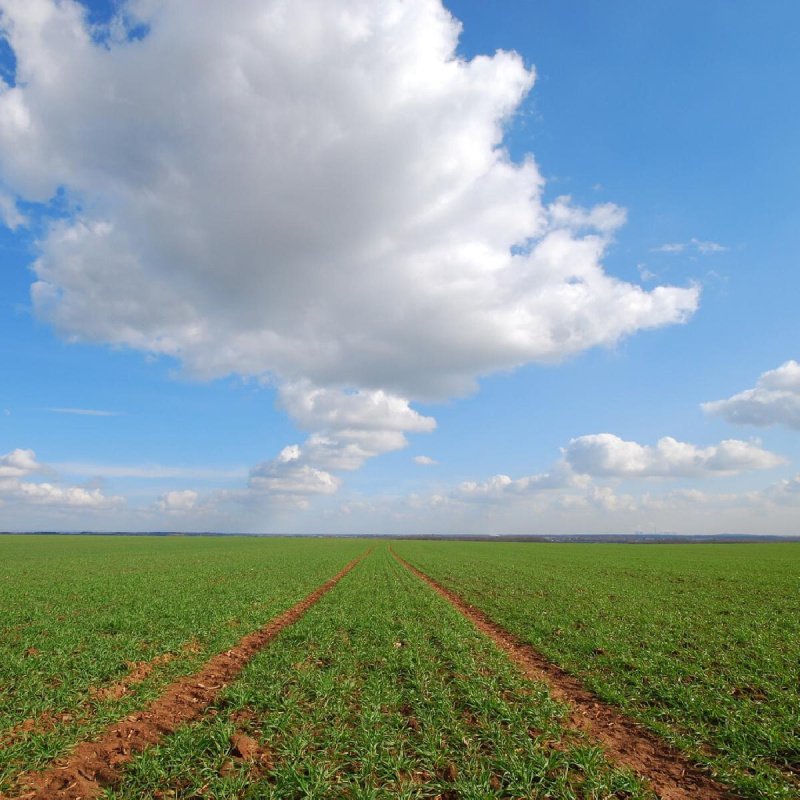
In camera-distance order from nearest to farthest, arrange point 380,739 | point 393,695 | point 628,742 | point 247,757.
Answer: point 247,757 → point 380,739 → point 628,742 → point 393,695

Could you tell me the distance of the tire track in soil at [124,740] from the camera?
23.8 feet

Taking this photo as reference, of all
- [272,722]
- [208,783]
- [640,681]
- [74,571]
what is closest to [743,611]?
[640,681]

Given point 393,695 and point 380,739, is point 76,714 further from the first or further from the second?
point 393,695

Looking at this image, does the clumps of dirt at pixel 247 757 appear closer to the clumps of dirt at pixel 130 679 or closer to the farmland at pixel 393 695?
the farmland at pixel 393 695

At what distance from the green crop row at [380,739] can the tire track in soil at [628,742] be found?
43 centimetres

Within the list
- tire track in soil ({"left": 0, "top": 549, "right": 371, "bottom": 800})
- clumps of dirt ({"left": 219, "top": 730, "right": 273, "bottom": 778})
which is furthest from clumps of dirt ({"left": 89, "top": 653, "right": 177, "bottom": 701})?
clumps of dirt ({"left": 219, "top": 730, "right": 273, "bottom": 778})

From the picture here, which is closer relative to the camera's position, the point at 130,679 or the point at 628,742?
the point at 628,742

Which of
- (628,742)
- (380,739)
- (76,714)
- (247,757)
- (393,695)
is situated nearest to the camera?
(247,757)

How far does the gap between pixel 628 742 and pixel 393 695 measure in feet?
16.1

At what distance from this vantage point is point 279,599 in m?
26.9

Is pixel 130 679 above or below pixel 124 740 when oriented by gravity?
below

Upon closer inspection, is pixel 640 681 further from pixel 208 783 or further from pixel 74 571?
pixel 74 571

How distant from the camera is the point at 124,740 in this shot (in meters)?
8.79

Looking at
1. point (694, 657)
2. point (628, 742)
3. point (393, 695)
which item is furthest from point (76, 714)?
point (694, 657)
